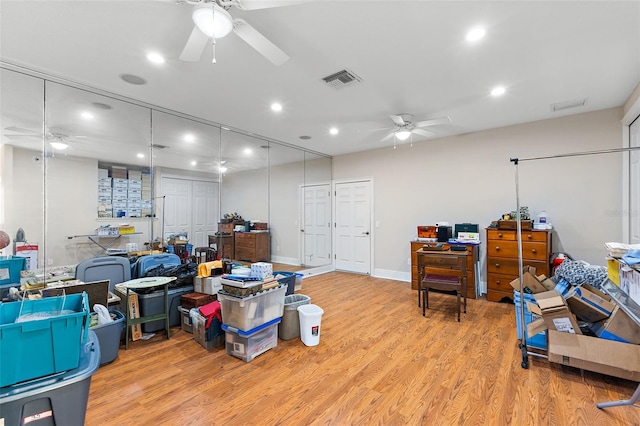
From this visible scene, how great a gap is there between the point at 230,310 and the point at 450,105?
361cm

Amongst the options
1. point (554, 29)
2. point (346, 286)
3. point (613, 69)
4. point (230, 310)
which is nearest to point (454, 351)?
point (230, 310)

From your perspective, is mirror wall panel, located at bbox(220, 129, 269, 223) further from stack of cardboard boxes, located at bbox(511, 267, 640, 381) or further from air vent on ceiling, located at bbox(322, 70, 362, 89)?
stack of cardboard boxes, located at bbox(511, 267, 640, 381)

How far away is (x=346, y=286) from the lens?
16.8ft

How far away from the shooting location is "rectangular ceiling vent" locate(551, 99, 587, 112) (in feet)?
11.5

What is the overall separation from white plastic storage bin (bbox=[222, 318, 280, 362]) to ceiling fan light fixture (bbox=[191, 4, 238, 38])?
2.37 metres

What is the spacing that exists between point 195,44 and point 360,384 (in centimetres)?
283

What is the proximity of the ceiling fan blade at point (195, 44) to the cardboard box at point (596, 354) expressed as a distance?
349 centimetres

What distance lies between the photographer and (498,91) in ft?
10.6

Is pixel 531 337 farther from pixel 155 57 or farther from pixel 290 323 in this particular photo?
pixel 155 57

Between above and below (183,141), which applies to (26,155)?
below

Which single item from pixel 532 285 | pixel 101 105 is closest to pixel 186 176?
pixel 101 105

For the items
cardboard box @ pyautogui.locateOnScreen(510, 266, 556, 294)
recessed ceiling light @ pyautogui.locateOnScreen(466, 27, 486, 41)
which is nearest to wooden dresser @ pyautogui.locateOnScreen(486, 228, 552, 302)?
cardboard box @ pyautogui.locateOnScreen(510, 266, 556, 294)

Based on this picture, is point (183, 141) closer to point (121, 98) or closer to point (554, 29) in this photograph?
point (121, 98)

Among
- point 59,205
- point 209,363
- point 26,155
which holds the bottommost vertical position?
point 209,363
